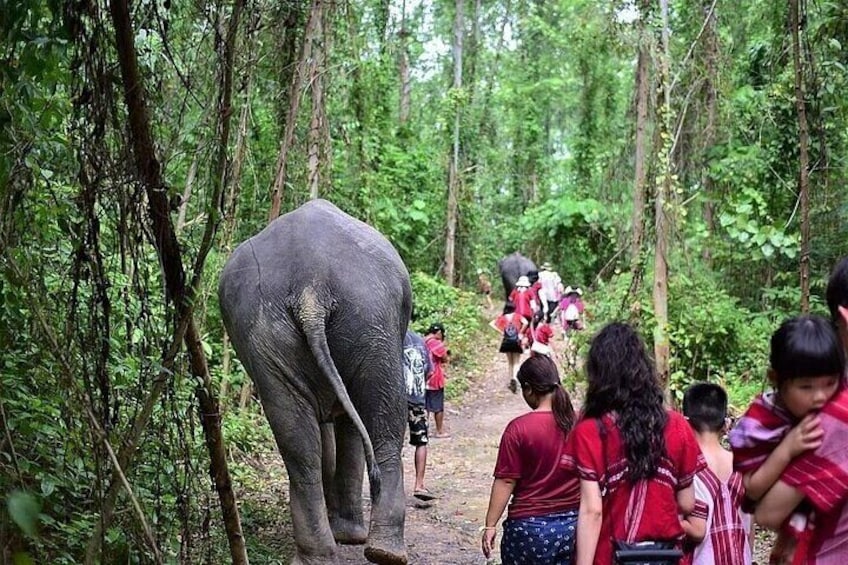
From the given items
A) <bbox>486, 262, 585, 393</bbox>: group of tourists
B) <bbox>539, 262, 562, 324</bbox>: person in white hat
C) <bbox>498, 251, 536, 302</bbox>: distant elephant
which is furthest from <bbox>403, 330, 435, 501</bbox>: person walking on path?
<bbox>498, 251, 536, 302</bbox>: distant elephant

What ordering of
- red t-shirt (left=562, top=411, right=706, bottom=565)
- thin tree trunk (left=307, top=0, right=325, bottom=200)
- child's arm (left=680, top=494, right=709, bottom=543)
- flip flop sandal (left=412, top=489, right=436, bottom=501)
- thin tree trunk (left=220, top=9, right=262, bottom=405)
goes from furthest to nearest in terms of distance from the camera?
1. thin tree trunk (left=307, top=0, right=325, bottom=200)
2. flip flop sandal (left=412, top=489, right=436, bottom=501)
3. thin tree trunk (left=220, top=9, right=262, bottom=405)
4. child's arm (left=680, top=494, right=709, bottom=543)
5. red t-shirt (left=562, top=411, right=706, bottom=565)

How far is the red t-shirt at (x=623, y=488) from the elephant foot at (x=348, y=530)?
3.15 m

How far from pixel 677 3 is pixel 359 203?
242 inches

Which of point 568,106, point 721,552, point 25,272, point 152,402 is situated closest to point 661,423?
point 721,552

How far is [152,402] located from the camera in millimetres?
3291

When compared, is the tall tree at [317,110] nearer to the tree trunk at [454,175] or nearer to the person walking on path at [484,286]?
the tree trunk at [454,175]

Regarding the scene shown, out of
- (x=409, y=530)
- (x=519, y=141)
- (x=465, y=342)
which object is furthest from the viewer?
(x=519, y=141)

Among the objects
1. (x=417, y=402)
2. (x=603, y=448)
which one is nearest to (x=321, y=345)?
(x=603, y=448)

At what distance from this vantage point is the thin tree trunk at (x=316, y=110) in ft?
31.1

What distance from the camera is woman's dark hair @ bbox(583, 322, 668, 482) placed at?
127 inches

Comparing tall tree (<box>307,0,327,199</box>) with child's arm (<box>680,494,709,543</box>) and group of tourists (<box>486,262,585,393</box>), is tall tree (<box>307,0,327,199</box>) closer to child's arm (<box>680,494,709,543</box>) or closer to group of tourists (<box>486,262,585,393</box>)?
group of tourists (<box>486,262,585,393</box>)

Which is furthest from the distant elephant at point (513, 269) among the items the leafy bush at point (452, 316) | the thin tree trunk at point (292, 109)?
the thin tree trunk at point (292, 109)

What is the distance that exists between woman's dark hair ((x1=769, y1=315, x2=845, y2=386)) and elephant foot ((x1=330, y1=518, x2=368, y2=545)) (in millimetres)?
4198

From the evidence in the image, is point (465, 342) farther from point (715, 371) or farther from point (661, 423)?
point (661, 423)
